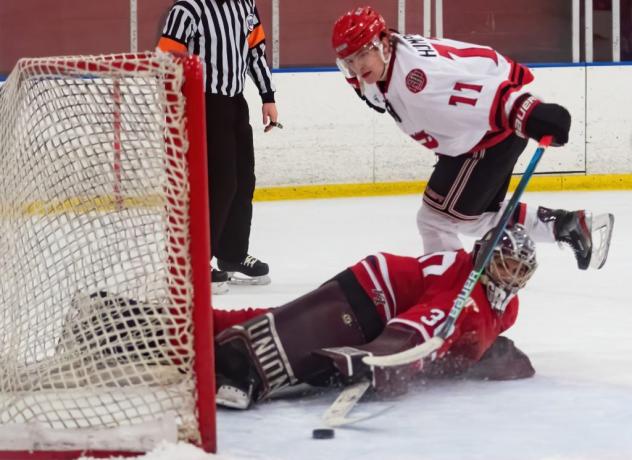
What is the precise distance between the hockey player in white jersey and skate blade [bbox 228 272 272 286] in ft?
2.96

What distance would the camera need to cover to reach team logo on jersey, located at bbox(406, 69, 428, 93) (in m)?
3.06

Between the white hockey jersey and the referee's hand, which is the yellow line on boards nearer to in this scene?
the referee's hand

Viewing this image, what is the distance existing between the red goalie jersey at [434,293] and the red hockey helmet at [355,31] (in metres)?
0.49

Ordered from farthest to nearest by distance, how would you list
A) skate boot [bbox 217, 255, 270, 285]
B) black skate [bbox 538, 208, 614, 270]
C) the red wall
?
1. the red wall
2. skate boot [bbox 217, 255, 270, 285]
3. black skate [bbox 538, 208, 614, 270]

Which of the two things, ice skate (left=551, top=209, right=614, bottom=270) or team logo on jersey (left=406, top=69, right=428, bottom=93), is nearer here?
team logo on jersey (left=406, top=69, right=428, bottom=93)

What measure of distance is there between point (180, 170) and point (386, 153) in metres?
4.18

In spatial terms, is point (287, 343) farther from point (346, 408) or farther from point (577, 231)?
point (577, 231)

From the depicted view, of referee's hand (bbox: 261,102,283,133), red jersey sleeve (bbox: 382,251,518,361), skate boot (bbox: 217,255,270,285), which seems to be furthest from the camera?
referee's hand (bbox: 261,102,283,133)

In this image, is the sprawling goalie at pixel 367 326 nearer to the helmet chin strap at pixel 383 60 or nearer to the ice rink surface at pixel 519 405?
the ice rink surface at pixel 519 405

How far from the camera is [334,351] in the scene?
2.61 metres

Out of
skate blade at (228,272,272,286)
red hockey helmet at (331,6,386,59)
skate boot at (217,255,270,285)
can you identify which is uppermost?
red hockey helmet at (331,6,386,59)

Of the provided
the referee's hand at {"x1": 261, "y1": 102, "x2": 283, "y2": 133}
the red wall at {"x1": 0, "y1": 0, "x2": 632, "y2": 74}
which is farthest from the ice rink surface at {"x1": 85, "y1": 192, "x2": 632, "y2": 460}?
the red wall at {"x1": 0, "y1": 0, "x2": 632, "y2": 74}

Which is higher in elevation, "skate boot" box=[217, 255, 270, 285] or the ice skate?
the ice skate

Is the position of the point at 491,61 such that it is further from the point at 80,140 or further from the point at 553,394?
the point at 80,140
